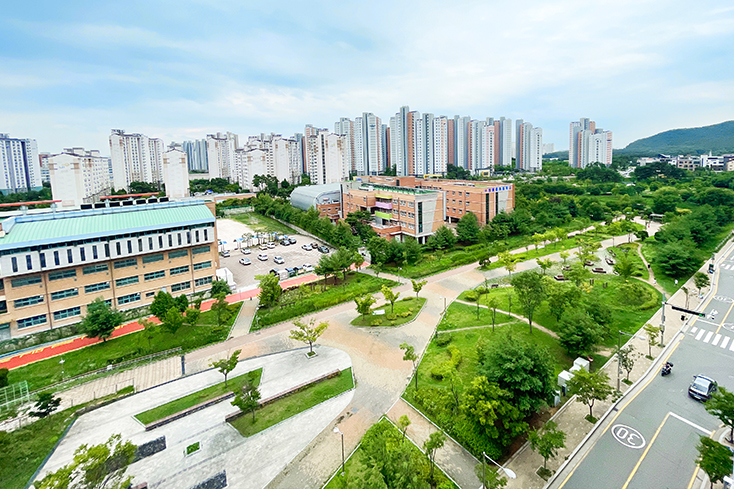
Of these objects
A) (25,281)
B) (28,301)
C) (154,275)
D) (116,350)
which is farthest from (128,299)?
(116,350)

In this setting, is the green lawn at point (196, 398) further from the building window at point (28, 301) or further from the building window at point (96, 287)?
the building window at point (28, 301)

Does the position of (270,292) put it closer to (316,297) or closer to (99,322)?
(316,297)

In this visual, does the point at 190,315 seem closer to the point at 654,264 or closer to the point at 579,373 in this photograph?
the point at 579,373

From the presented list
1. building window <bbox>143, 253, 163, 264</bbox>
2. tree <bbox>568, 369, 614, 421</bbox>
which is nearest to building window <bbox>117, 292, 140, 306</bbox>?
building window <bbox>143, 253, 163, 264</bbox>

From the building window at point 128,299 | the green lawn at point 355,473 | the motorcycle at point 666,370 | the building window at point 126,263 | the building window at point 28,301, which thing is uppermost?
the building window at point 126,263

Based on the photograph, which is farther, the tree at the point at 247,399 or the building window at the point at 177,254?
the building window at the point at 177,254

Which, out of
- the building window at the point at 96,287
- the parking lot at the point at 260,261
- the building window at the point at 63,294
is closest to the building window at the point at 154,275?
the building window at the point at 96,287

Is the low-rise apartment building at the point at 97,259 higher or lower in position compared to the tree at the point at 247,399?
higher

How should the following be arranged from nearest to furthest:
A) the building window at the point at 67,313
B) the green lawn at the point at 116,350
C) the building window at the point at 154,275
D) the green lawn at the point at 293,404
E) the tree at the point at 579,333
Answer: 1. the green lawn at the point at 293,404
2. the tree at the point at 579,333
3. the green lawn at the point at 116,350
4. the building window at the point at 67,313
5. the building window at the point at 154,275
